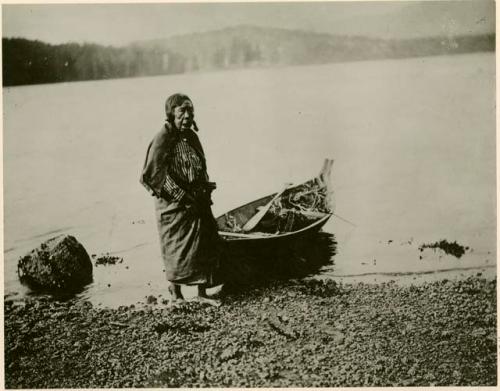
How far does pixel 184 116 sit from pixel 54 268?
4.28 feet

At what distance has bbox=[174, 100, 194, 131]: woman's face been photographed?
3789mm

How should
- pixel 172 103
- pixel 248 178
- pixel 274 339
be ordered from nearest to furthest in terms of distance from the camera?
pixel 274 339 → pixel 172 103 → pixel 248 178

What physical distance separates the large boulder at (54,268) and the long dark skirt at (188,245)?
57 cm

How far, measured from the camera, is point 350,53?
12.7 ft

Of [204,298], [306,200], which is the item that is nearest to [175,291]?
[204,298]

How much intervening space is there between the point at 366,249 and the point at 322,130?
0.85m

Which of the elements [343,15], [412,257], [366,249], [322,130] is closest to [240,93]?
[322,130]

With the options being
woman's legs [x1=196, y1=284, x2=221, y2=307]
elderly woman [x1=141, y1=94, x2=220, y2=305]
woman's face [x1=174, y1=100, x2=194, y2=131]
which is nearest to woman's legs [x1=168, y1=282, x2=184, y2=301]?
elderly woman [x1=141, y1=94, x2=220, y2=305]

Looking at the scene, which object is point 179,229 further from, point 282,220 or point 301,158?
point 301,158

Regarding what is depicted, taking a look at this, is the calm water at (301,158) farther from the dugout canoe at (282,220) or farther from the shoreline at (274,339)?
the shoreline at (274,339)

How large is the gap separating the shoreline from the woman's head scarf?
1217mm

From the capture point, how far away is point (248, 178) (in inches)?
154

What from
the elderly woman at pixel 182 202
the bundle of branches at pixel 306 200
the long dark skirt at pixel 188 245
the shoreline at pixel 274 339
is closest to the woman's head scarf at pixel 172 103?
the elderly woman at pixel 182 202

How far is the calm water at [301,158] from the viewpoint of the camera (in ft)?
12.6
